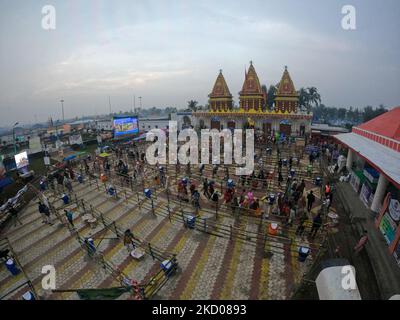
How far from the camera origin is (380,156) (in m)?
12.5

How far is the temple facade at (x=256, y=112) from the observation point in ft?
103

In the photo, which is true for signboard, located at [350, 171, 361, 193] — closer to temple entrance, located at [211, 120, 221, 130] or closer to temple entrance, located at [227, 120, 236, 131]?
temple entrance, located at [227, 120, 236, 131]

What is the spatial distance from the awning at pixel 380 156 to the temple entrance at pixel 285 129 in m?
14.5

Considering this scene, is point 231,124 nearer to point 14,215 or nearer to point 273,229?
point 273,229

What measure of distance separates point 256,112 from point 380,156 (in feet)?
74.4

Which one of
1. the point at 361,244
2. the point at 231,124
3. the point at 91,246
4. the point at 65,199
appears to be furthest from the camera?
the point at 231,124

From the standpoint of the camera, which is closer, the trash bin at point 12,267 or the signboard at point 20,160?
the trash bin at point 12,267

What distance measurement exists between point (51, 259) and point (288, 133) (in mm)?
31460

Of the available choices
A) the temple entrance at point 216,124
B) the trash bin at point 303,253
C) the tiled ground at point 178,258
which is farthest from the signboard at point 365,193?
the temple entrance at point 216,124

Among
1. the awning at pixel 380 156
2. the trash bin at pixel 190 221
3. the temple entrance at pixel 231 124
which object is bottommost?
the trash bin at pixel 190 221

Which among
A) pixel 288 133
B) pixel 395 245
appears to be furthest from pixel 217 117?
pixel 395 245

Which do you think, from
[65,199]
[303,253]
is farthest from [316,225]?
[65,199]

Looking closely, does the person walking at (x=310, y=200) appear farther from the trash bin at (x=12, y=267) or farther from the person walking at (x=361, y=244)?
the trash bin at (x=12, y=267)

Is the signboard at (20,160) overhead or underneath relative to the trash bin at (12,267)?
overhead
